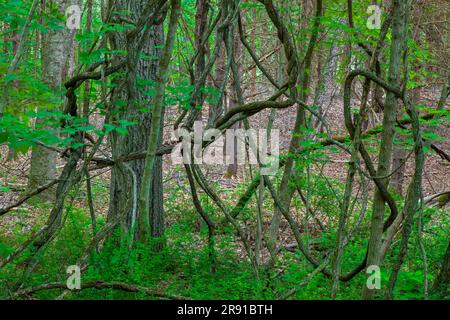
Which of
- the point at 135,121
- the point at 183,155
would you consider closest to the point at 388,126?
the point at 183,155

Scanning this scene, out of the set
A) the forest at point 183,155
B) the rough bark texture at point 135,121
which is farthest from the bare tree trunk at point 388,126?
the rough bark texture at point 135,121

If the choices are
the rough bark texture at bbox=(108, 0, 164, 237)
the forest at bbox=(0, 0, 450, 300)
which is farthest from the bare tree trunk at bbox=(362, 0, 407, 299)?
the rough bark texture at bbox=(108, 0, 164, 237)

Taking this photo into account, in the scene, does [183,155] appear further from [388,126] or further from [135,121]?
[388,126]

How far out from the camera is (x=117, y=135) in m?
4.80

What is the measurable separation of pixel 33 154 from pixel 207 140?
643 centimetres

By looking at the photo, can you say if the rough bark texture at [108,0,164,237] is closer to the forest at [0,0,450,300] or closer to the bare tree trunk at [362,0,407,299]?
the forest at [0,0,450,300]

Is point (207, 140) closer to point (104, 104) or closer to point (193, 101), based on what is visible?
point (193, 101)

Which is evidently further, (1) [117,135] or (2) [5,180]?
(2) [5,180]

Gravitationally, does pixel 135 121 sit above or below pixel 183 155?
above

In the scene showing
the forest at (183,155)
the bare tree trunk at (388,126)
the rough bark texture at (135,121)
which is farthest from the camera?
the rough bark texture at (135,121)

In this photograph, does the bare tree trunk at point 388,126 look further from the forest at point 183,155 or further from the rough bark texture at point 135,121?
the rough bark texture at point 135,121
